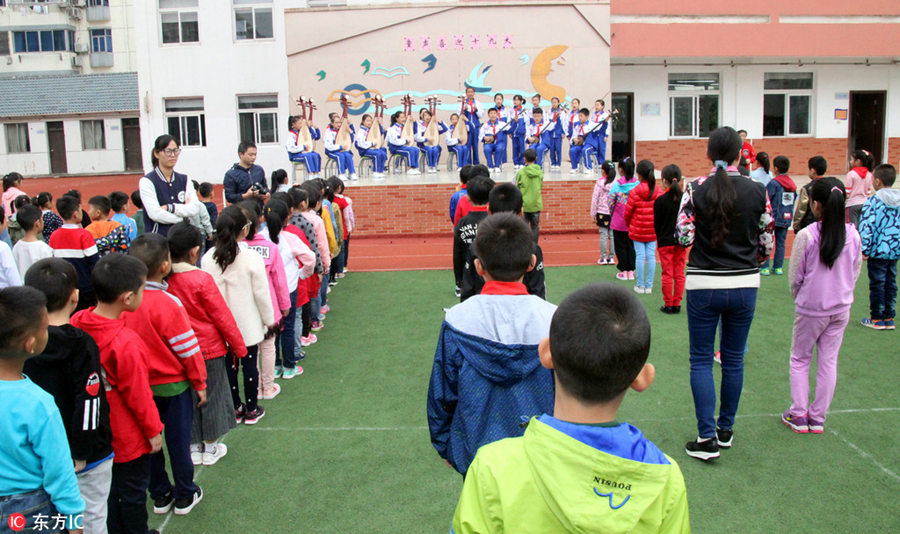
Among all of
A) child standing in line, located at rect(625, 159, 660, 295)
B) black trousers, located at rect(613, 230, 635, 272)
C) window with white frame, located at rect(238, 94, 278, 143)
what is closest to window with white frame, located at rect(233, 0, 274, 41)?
window with white frame, located at rect(238, 94, 278, 143)

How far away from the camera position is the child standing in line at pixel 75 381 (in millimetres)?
2352

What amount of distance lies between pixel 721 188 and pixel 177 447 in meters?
2.89

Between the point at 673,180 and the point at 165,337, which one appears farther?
the point at 673,180

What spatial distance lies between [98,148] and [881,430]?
32186 millimetres

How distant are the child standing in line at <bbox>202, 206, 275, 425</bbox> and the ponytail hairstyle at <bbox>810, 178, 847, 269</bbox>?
3.28 meters

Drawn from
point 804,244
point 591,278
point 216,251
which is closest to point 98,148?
point 591,278

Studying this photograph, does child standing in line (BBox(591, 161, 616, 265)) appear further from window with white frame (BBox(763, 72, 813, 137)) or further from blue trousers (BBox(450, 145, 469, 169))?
window with white frame (BBox(763, 72, 813, 137))

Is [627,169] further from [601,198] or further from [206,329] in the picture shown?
[206,329]

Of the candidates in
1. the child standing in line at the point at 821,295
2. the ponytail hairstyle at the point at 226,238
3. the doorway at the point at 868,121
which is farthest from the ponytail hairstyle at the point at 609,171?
the doorway at the point at 868,121

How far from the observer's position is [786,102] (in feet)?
65.6

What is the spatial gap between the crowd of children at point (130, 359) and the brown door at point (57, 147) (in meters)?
29.0

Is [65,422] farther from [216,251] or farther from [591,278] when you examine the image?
[591,278]

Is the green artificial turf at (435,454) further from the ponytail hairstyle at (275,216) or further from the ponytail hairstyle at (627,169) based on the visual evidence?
the ponytail hairstyle at (627,169)

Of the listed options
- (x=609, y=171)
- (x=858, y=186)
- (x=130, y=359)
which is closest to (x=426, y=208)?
(x=609, y=171)
